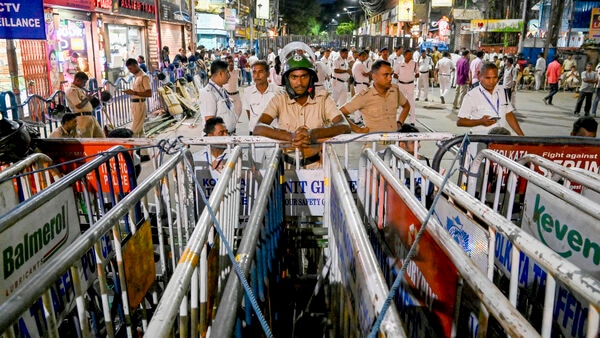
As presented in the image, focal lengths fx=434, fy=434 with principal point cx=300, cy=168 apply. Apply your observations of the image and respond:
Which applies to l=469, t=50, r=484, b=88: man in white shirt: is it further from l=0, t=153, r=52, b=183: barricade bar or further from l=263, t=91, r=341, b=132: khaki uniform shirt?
l=0, t=153, r=52, b=183: barricade bar

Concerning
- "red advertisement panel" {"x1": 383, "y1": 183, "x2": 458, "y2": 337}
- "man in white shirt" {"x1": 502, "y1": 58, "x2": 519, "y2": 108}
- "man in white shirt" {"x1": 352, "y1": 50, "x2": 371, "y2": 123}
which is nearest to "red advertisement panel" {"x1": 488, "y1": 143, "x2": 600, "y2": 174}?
"red advertisement panel" {"x1": 383, "y1": 183, "x2": 458, "y2": 337}

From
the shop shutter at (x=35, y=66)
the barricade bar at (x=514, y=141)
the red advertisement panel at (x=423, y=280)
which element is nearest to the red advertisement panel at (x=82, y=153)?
the red advertisement panel at (x=423, y=280)

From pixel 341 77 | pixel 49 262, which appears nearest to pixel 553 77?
pixel 341 77

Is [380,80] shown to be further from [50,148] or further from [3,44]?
[3,44]

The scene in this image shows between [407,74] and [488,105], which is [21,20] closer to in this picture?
[488,105]

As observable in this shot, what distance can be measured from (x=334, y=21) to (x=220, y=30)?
9192 cm

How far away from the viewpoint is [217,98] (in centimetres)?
652

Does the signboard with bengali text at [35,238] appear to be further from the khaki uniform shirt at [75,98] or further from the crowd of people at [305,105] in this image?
the khaki uniform shirt at [75,98]

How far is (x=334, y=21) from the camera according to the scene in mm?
123062

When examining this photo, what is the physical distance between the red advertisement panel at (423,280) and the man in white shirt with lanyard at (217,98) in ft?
13.3

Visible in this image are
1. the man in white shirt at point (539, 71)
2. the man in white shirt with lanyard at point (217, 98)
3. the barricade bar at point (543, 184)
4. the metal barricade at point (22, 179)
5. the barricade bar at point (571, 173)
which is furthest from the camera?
the man in white shirt at point (539, 71)

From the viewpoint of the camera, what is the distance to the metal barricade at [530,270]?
136 cm

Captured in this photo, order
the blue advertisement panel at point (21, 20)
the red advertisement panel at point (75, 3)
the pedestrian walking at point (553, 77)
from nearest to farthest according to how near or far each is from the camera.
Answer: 1. the blue advertisement panel at point (21, 20)
2. the red advertisement panel at point (75, 3)
3. the pedestrian walking at point (553, 77)

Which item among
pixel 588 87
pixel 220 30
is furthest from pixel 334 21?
pixel 588 87
